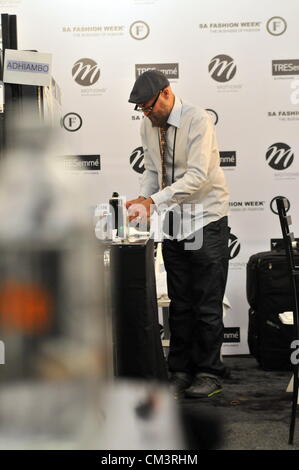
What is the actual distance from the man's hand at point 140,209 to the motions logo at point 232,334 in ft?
5.29

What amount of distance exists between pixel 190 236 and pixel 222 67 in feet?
4.90

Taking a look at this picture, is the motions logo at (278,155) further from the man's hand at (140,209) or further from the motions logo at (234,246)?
the man's hand at (140,209)

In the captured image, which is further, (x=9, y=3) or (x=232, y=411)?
(x=9, y=3)

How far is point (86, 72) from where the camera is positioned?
13.2 ft

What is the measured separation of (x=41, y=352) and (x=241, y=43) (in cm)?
358

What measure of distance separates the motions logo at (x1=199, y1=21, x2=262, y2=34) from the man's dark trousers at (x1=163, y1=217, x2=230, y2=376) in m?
1.52

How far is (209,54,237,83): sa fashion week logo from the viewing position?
13.1 ft

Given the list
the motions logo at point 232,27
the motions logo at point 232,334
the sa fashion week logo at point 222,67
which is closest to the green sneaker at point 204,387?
the motions logo at point 232,334

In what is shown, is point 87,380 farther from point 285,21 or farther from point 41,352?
point 285,21

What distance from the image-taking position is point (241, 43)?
3977mm

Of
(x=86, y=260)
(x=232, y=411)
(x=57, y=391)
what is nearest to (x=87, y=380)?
(x=57, y=391)

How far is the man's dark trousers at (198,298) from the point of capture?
9.59ft
